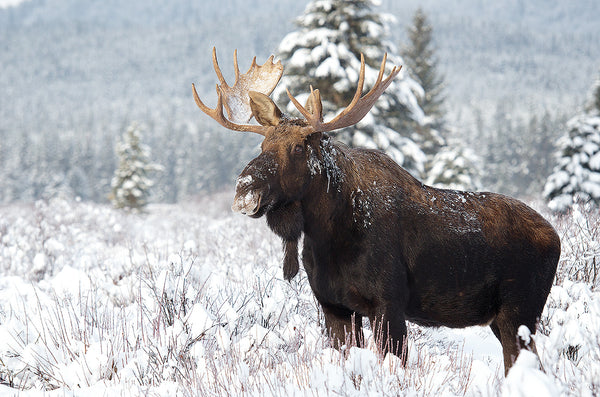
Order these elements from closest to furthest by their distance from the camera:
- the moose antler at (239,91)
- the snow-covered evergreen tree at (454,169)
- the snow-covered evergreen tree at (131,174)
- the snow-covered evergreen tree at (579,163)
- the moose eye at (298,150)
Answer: the moose eye at (298,150) → the moose antler at (239,91) → the snow-covered evergreen tree at (579,163) → the snow-covered evergreen tree at (454,169) → the snow-covered evergreen tree at (131,174)

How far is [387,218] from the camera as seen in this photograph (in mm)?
3215

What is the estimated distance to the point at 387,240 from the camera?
315cm

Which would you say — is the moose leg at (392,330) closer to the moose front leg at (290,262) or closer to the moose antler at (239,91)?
the moose front leg at (290,262)

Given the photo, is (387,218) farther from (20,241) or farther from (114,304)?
(20,241)

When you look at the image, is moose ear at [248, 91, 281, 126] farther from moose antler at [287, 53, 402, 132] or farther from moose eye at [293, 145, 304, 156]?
moose eye at [293, 145, 304, 156]

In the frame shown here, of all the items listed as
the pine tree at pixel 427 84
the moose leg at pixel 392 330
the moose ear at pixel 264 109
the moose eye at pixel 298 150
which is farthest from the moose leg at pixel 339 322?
the pine tree at pixel 427 84

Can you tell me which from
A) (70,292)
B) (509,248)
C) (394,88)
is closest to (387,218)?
(509,248)

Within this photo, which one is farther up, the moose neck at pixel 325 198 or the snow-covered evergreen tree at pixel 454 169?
the moose neck at pixel 325 198

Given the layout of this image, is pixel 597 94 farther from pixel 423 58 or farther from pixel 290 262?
pixel 290 262

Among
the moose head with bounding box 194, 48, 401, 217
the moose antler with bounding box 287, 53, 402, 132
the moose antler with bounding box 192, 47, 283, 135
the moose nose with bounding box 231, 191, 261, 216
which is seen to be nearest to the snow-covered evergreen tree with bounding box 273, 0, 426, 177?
the moose antler with bounding box 192, 47, 283, 135

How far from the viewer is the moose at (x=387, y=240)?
3.09 metres

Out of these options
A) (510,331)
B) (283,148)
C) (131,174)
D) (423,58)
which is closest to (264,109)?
(283,148)

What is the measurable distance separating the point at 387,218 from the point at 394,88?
12.1 m

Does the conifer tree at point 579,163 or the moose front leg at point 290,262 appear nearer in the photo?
the moose front leg at point 290,262
